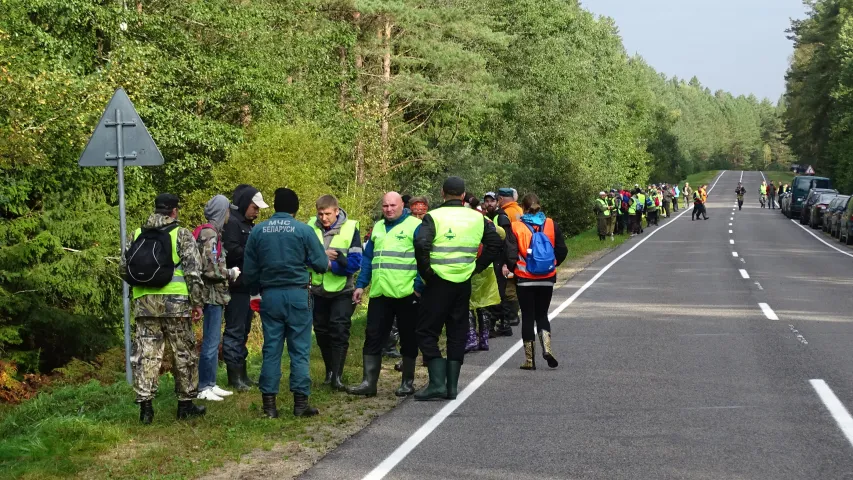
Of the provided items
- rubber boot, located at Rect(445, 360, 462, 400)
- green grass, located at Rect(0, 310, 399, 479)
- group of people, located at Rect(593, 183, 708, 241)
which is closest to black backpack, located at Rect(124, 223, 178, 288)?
green grass, located at Rect(0, 310, 399, 479)

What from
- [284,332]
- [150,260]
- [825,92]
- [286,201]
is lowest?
[284,332]

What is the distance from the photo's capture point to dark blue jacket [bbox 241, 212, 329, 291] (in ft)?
27.0

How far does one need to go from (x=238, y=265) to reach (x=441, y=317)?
199 centimetres

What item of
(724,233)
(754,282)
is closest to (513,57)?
(724,233)

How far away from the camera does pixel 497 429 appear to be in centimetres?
767

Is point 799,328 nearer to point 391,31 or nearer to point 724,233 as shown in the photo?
point 724,233

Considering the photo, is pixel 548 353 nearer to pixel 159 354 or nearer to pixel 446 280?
pixel 446 280

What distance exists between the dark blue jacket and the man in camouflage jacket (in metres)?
0.46

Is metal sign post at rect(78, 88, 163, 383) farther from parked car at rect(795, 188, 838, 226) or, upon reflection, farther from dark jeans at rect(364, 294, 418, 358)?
parked car at rect(795, 188, 838, 226)

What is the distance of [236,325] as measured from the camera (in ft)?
31.3

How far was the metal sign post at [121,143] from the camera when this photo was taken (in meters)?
9.26

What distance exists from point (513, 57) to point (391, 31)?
14643 millimetres

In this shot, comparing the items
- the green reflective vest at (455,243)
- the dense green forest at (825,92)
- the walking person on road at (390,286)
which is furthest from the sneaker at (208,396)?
the dense green forest at (825,92)

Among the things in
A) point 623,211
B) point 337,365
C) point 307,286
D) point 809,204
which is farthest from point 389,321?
point 809,204
